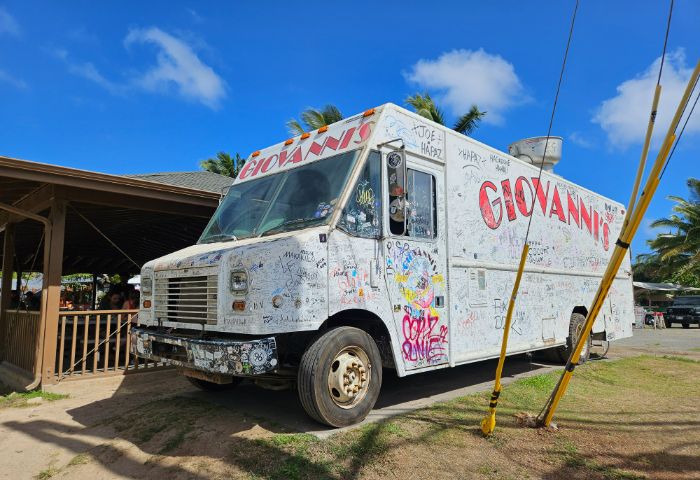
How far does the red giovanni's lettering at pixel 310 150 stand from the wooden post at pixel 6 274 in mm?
6131

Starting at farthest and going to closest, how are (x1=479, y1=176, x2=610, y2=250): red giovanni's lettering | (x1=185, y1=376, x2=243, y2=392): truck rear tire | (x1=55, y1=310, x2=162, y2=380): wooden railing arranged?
(x1=55, y1=310, x2=162, y2=380): wooden railing → (x1=479, y1=176, x2=610, y2=250): red giovanni's lettering → (x1=185, y1=376, x2=243, y2=392): truck rear tire

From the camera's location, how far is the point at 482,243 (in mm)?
6375

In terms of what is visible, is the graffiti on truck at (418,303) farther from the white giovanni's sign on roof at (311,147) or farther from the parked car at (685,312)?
the parked car at (685,312)

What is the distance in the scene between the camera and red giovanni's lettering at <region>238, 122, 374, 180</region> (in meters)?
5.19

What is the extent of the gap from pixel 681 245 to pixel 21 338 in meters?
32.6

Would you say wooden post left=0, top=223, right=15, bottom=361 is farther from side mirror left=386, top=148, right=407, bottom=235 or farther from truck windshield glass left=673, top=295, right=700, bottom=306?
truck windshield glass left=673, top=295, right=700, bottom=306

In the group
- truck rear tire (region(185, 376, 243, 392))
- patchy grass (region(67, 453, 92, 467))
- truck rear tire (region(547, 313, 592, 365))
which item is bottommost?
patchy grass (region(67, 453, 92, 467))

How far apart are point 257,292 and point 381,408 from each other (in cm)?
222

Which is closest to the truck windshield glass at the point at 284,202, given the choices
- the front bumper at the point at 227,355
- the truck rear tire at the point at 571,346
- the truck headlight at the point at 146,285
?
the truck headlight at the point at 146,285

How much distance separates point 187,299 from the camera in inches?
189

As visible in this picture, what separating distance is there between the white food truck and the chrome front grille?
0.06 ft

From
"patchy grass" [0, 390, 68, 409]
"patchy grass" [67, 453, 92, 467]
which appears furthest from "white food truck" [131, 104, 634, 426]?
"patchy grass" [0, 390, 68, 409]

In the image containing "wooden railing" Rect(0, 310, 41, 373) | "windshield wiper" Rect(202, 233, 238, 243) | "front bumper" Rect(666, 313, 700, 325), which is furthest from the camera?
"front bumper" Rect(666, 313, 700, 325)

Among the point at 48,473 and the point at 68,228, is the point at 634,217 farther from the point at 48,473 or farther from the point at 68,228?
the point at 68,228
